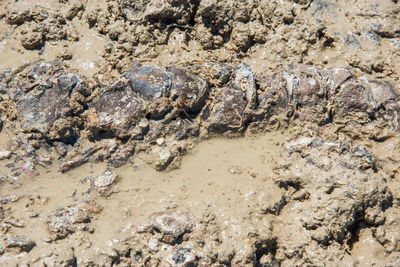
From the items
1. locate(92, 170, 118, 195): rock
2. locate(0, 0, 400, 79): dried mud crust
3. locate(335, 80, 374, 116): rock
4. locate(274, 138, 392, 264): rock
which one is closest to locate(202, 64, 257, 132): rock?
locate(0, 0, 400, 79): dried mud crust

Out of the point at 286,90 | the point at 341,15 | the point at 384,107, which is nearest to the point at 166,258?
the point at 286,90

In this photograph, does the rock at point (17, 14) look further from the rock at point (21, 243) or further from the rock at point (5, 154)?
the rock at point (21, 243)

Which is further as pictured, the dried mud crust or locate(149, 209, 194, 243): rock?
the dried mud crust

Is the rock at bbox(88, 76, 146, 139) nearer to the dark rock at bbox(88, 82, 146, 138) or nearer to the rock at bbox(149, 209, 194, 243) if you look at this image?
the dark rock at bbox(88, 82, 146, 138)

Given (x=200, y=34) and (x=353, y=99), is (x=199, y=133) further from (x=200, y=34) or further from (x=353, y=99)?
(x=353, y=99)

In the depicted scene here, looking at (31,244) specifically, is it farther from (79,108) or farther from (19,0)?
(19,0)
